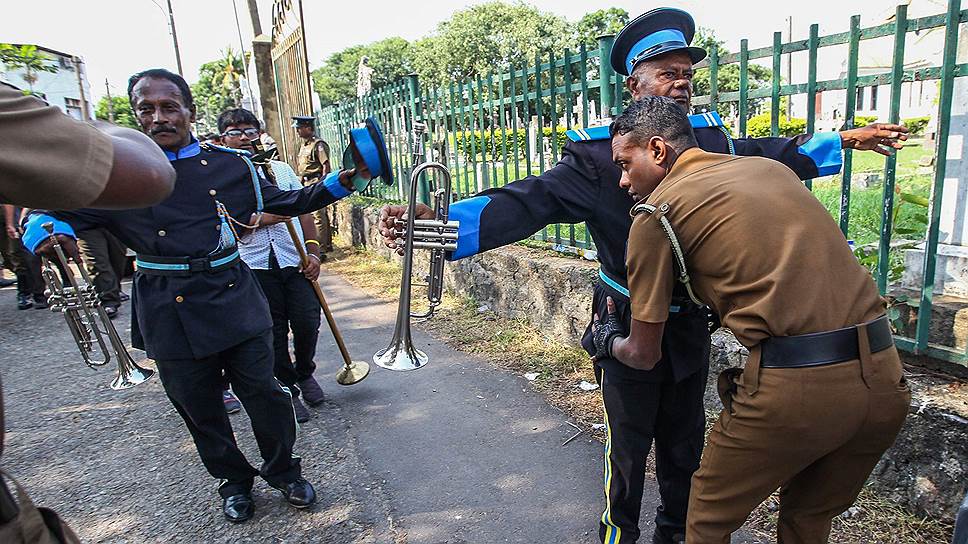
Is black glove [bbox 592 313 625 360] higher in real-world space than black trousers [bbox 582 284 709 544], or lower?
higher

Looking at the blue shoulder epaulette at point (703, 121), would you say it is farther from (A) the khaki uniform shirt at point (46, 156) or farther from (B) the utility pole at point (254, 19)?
(B) the utility pole at point (254, 19)

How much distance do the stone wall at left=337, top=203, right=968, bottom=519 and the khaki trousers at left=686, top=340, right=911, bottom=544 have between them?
0.97 meters

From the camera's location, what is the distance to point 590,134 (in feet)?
7.79

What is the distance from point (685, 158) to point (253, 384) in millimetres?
2229

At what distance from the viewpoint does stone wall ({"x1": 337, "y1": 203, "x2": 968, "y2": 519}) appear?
2.56 meters

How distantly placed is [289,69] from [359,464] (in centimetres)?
735

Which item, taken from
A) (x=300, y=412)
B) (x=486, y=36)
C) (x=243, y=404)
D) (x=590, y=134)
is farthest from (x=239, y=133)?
(x=486, y=36)

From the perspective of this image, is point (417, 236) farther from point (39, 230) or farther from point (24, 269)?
point (24, 269)

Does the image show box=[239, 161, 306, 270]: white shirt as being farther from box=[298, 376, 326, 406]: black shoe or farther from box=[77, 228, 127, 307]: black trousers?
box=[77, 228, 127, 307]: black trousers

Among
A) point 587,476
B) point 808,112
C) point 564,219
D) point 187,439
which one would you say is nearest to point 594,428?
point 587,476

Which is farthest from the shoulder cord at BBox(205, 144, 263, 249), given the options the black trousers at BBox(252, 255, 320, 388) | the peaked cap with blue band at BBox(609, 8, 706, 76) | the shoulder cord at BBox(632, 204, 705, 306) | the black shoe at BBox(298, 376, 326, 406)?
the shoulder cord at BBox(632, 204, 705, 306)

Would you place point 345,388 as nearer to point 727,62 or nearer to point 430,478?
point 430,478

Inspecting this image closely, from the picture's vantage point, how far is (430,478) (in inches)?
135

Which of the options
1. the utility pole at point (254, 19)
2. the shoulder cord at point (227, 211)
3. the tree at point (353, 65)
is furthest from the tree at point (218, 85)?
the shoulder cord at point (227, 211)
